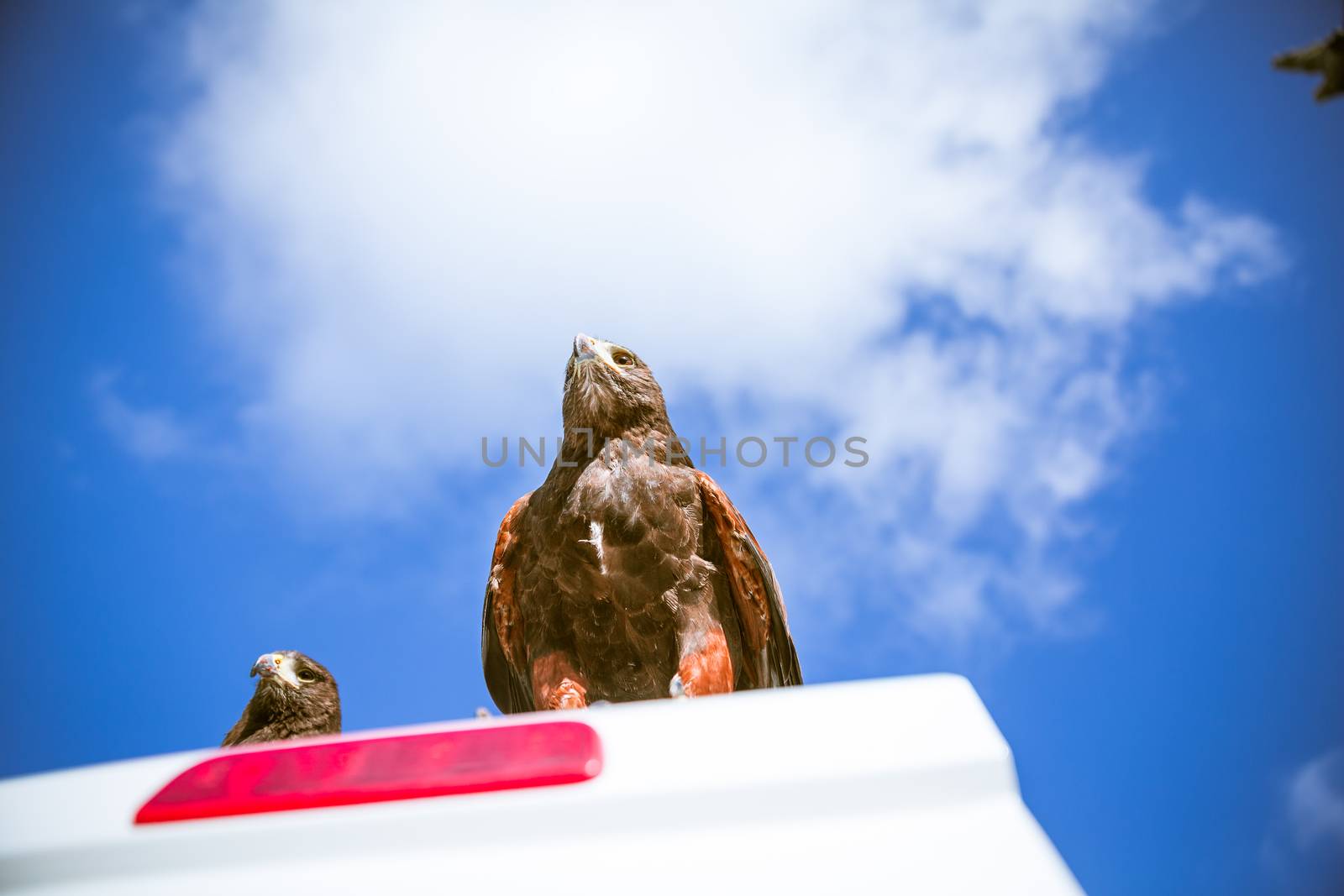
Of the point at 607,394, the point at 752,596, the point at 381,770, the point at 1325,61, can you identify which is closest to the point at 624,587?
the point at 752,596

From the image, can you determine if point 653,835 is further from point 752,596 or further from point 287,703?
point 287,703

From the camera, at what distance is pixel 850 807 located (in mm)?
Result: 1167

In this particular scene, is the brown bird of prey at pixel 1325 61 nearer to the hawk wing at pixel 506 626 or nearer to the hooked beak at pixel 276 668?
the hawk wing at pixel 506 626

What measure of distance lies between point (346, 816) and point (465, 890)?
0.66ft

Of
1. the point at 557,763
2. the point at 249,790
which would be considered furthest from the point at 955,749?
the point at 249,790

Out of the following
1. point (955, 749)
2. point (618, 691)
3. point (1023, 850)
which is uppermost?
point (618, 691)

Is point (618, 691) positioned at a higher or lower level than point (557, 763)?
higher

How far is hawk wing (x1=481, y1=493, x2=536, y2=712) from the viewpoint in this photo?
4.47 metres

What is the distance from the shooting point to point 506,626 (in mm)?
4473

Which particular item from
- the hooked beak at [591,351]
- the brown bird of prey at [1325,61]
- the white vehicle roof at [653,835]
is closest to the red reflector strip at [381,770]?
the white vehicle roof at [653,835]

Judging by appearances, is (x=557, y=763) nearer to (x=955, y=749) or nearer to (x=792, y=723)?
(x=792, y=723)

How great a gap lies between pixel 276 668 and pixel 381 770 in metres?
5.95

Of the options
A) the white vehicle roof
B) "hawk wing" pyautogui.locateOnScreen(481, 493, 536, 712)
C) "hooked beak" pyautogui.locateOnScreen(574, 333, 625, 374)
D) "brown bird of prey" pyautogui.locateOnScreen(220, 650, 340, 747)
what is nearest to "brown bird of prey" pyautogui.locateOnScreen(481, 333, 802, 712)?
"hawk wing" pyautogui.locateOnScreen(481, 493, 536, 712)

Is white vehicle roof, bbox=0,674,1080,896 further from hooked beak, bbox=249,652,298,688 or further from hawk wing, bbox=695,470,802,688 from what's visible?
hooked beak, bbox=249,652,298,688
